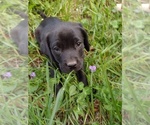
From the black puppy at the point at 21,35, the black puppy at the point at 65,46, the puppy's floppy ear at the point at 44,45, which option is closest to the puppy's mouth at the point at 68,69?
the black puppy at the point at 65,46

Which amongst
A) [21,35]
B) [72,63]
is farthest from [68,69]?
[21,35]

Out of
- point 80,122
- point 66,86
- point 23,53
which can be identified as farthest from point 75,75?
point 23,53

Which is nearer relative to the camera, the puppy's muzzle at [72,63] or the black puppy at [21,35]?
the black puppy at [21,35]

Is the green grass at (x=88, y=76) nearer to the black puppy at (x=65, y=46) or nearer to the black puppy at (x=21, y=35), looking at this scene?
the black puppy at (x=65, y=46)

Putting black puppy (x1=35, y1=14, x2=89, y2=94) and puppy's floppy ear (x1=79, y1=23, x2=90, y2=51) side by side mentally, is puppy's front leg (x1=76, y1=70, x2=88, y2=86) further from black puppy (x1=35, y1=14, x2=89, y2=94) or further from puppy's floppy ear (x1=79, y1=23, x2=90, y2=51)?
puppy's floppy ear (x1=79, y1=23, x2=90, y2=51)

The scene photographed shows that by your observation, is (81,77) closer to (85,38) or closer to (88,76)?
(88,76)
